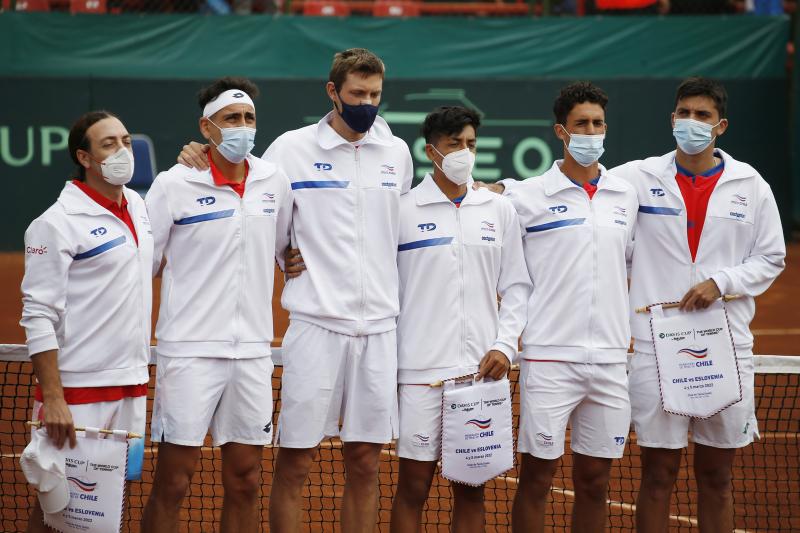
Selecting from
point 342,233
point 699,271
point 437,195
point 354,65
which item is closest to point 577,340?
point 699,271

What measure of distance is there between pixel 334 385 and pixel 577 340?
46.8 inches

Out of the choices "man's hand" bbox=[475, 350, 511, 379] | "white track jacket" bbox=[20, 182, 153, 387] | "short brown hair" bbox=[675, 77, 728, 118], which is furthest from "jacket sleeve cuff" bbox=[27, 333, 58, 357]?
"short brown hair" bbox=[675, 77, 728, 118]

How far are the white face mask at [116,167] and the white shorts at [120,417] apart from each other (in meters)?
0.97

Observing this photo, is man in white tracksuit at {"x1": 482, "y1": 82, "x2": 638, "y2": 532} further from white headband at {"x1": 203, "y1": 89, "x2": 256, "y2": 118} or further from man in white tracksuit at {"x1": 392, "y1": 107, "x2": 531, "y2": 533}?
white headband at {"x1": 203, "y1": 89, "x2": 256, "y2": 118}

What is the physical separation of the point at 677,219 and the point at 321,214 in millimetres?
1797

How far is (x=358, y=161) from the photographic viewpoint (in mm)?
5379

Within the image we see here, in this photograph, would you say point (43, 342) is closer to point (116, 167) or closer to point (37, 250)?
point (37, 250)

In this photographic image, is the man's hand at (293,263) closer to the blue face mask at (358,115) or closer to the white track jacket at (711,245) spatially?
the blue face mask at (358,115)

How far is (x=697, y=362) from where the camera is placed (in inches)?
217

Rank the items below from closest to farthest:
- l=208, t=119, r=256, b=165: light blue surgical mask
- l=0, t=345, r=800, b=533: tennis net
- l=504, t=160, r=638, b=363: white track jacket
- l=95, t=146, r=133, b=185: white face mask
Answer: l=95, t=146, r=133, b=185: white face mask, l=208, t=119, r=256, b=165: light blue surgical mask, l=504, t=160, r=638, b=363: white track jacket, l=0, t=345, r=800, b=533: tennis net

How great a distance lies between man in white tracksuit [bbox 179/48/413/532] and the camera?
5230mm

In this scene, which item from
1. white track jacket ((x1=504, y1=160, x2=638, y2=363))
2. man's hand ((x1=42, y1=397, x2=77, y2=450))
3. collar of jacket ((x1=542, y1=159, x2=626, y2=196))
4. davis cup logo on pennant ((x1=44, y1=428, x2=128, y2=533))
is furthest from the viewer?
collar of jacket ((x1=542, y1=159, x2=626, y2=196))

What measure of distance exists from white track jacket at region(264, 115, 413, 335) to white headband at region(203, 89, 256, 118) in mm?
289

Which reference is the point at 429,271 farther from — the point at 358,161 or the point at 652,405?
the point at 652,405
